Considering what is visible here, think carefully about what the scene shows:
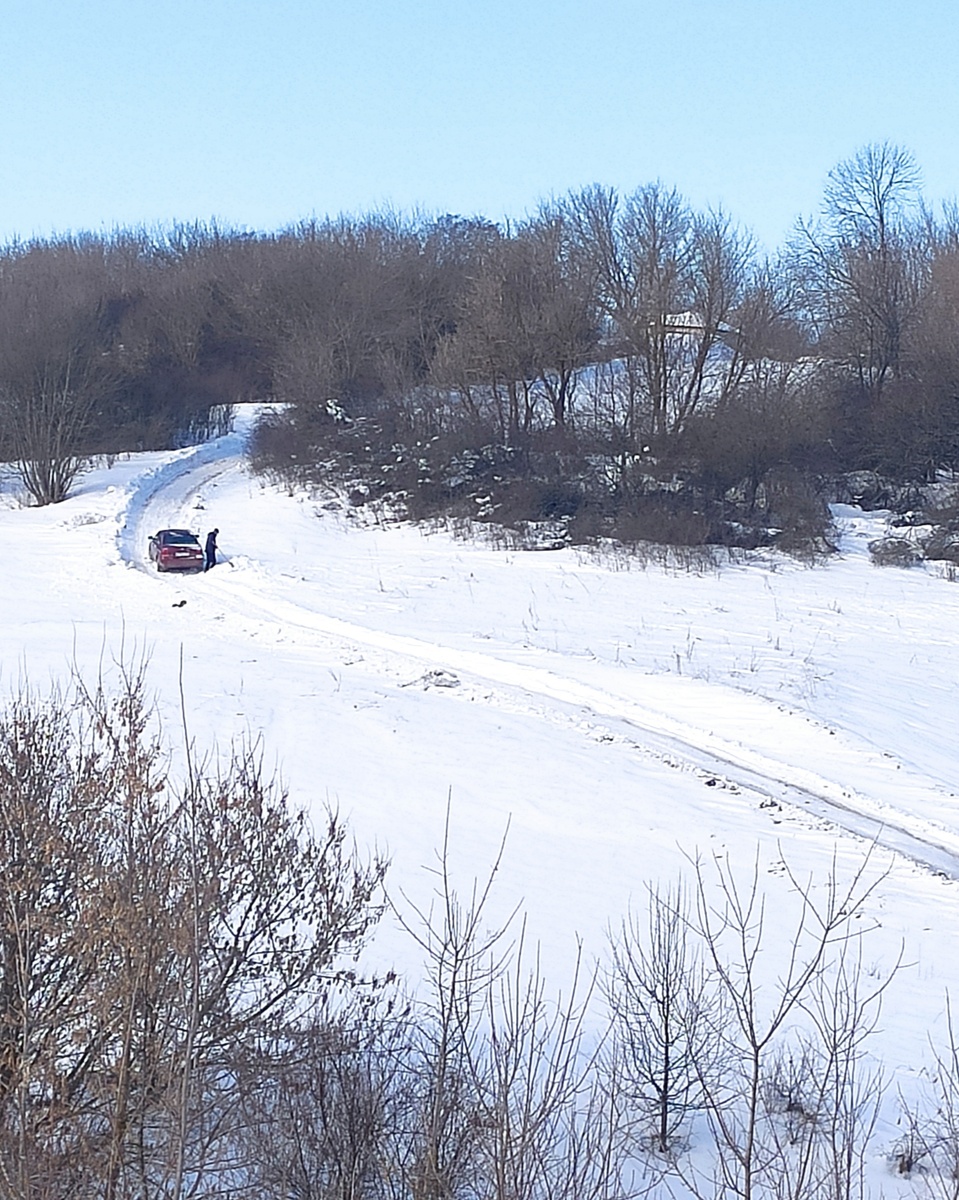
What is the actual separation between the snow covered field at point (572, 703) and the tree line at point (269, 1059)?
1.25 meters

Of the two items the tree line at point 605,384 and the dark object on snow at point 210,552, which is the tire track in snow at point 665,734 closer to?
the dark object on snow at point 210,552

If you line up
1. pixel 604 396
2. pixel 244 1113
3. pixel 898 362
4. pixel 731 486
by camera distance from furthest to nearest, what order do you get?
pixel 898 362 < pixel 604 396 < pixel 731 486 < pixel 244 1113

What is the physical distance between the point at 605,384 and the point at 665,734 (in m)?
26.5

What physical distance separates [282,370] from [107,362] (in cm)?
978

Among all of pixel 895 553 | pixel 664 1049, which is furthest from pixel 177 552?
pixel 664 1049

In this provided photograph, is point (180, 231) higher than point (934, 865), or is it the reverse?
point (180, 231)

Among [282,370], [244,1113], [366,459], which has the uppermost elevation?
[282,370]

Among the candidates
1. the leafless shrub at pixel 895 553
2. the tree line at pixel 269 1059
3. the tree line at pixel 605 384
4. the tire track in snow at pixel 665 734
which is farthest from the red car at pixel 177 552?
the tree line at pixel 269 1059

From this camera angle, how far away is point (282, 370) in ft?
178

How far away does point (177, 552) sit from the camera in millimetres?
31047

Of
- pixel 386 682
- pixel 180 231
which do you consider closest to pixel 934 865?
pixel 386 682

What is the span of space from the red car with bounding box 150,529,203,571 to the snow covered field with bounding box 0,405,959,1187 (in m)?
0.51

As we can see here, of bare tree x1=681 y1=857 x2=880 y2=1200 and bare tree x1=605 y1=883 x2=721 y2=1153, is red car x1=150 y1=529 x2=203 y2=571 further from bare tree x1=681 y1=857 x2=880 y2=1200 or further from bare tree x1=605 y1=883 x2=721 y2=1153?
bare tree x1=605 y1=883 x2=721 y2=1153

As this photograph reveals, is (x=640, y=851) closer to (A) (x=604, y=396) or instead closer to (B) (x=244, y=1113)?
(B) (x=244, y=1113)
